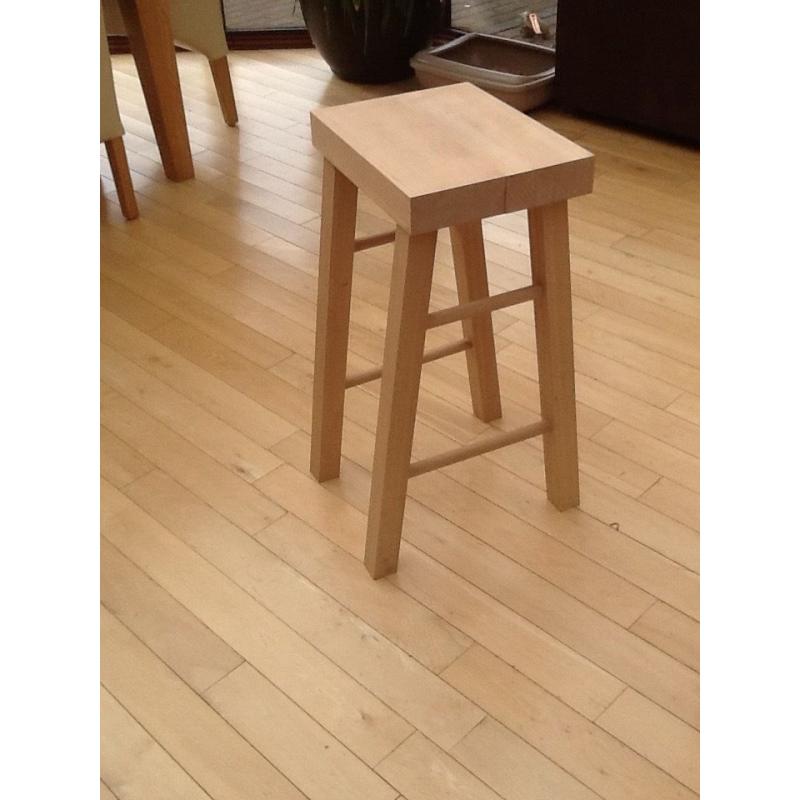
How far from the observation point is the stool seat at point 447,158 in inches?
55.4

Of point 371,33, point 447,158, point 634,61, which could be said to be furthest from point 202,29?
point 447,158

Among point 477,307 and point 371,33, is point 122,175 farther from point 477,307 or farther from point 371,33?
point 477,307

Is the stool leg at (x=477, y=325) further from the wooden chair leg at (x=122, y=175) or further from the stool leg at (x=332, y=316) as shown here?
the wooden chair leg at (x=122, y=175)

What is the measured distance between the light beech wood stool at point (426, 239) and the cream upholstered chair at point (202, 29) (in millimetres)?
1870

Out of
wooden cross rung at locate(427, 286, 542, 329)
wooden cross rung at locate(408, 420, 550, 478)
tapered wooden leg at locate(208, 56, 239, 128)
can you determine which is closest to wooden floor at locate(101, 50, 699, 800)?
wooden cross rung at locate(408, 420, 550, 478)

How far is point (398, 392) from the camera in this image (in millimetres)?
1578

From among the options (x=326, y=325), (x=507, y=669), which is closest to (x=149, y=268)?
(x=326, y=325)

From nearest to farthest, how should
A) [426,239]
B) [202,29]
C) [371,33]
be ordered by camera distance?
[426,239], [202,29], [371,33]

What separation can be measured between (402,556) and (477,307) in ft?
1.60

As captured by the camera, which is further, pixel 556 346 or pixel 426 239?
pixel 556 346

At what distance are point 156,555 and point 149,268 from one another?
115 cm

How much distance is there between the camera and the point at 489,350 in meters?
2.03

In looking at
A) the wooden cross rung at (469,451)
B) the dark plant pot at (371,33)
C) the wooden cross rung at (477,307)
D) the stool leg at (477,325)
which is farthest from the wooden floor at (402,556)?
the dark plant pot at (371,33)

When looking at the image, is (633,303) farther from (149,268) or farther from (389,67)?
(389,67)
